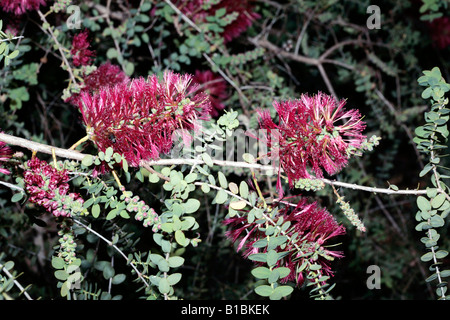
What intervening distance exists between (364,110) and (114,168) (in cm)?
161

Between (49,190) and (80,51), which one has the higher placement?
(80,51)

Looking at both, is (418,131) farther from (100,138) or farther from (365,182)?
(365,182)

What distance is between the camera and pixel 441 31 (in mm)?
1837

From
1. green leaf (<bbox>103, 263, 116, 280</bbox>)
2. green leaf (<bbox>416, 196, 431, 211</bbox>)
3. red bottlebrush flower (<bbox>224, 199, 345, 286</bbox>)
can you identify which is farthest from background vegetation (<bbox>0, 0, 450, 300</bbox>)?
red bottlebrush flower (<bbox>224, 199, 345, 286</bbox>)

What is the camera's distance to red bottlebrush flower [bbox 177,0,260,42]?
118 cm

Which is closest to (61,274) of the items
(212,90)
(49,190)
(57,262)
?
(57,262)

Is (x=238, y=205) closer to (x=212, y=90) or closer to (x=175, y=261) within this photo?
(x=175, y=261)

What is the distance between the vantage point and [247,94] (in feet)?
4.25

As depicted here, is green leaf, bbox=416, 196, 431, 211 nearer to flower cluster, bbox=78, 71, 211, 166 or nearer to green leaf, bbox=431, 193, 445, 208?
green leaf, bbox=431, 193, 445, 208

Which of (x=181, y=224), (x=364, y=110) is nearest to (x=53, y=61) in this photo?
(x=181, y=224)

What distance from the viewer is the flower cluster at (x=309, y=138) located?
647 millimetres

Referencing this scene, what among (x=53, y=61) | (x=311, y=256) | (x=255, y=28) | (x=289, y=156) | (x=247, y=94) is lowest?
(x=311, y=256)

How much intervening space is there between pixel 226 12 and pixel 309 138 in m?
0.74

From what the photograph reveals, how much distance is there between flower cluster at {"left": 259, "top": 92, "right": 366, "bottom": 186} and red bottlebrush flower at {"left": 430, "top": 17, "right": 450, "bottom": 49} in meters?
1.47
